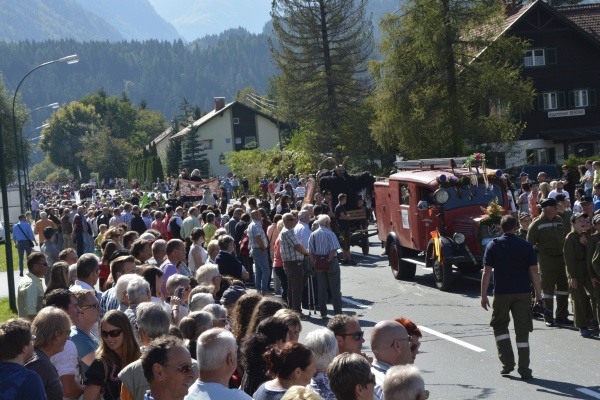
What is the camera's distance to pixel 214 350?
610 cm

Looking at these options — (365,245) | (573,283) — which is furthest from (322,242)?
(365,245)

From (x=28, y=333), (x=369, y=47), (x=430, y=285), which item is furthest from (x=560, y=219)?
(x=369, y=47)

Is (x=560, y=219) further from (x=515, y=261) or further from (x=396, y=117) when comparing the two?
(x=396, y=117)

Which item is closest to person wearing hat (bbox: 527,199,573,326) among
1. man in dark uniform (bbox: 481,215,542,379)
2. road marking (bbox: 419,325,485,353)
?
road marking (bbox: 419,325,485,353)

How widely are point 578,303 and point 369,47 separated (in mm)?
50832

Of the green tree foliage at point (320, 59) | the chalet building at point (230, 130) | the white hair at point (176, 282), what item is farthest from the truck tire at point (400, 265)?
the chalet building at point (230, 130)

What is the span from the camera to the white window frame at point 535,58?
183 feet

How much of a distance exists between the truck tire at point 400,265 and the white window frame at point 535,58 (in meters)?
38.0

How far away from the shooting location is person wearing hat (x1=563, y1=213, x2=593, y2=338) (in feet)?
43.0

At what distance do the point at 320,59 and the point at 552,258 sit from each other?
47.9 metres

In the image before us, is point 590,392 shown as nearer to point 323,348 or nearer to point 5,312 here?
point 323,348

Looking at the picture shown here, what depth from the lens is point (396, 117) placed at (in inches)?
1764

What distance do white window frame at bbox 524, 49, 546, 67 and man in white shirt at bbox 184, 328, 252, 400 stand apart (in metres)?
52.1

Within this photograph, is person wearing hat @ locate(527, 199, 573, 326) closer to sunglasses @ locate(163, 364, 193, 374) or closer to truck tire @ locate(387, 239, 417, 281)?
truck tire @ locate(387, 239, 417, 281)
